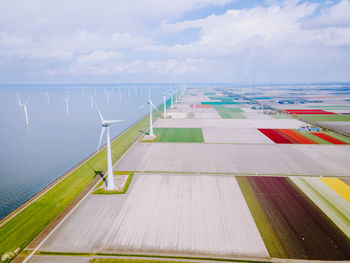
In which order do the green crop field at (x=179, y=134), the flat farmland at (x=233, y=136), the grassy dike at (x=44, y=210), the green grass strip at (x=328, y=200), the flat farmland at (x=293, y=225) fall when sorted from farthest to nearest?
the green crop field at (x=179, y=134) < the flat farmland at (x=233, y=136) < the green grass strip at (x=328, y=200) < the grassy dike at (x=44, y=210) < the flat farmland at (x=293, y=225)

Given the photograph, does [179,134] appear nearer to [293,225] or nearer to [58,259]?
[293,225]

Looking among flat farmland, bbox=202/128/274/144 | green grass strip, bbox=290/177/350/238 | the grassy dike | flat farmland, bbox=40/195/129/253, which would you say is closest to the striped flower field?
flat farmland, bbox=202/128/274/144

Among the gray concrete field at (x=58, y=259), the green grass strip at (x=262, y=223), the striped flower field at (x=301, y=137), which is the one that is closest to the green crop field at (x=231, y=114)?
the striped flower field at (x=301, y=137)

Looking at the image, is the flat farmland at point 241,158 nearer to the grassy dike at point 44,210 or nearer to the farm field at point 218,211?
the farm field at point 218,211

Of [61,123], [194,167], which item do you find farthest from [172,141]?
[61,123]

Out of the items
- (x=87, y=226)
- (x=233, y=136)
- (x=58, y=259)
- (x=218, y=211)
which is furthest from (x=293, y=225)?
(x=233, y=136)

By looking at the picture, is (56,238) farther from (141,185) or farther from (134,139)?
(134,139)

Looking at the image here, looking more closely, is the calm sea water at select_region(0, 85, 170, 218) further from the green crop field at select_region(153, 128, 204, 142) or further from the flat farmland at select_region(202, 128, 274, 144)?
the flat farmland at select_region(202, 128, 274, 144)
